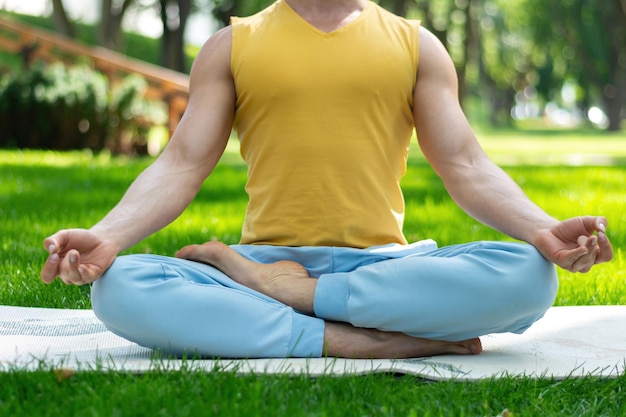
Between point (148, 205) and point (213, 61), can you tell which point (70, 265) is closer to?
point (148, 205)

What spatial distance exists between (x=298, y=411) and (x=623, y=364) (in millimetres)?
Result: 1153

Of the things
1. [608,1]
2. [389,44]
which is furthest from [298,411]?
[608,1]

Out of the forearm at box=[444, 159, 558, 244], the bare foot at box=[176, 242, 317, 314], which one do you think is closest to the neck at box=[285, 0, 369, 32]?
the forearm at box=[444, 159, 558, 244]

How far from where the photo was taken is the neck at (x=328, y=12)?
10.8 ft

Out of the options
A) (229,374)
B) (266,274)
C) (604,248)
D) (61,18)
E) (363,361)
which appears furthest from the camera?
(61,18)

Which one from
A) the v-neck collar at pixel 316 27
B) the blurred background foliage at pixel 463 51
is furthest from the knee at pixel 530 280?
the blurred background foliage at pixel 463 51

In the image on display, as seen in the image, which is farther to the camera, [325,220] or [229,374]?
[325,220]

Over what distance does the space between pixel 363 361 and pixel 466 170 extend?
2.51ft

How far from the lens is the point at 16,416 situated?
7.37 feet

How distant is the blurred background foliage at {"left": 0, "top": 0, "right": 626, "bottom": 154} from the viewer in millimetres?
12875

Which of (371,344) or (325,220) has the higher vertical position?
(325,220)

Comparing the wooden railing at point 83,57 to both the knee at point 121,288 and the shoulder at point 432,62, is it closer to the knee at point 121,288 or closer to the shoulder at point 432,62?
the shoulder at point 432,62

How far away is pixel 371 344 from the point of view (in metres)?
2.90

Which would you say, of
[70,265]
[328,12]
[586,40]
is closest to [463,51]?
[586,40]
